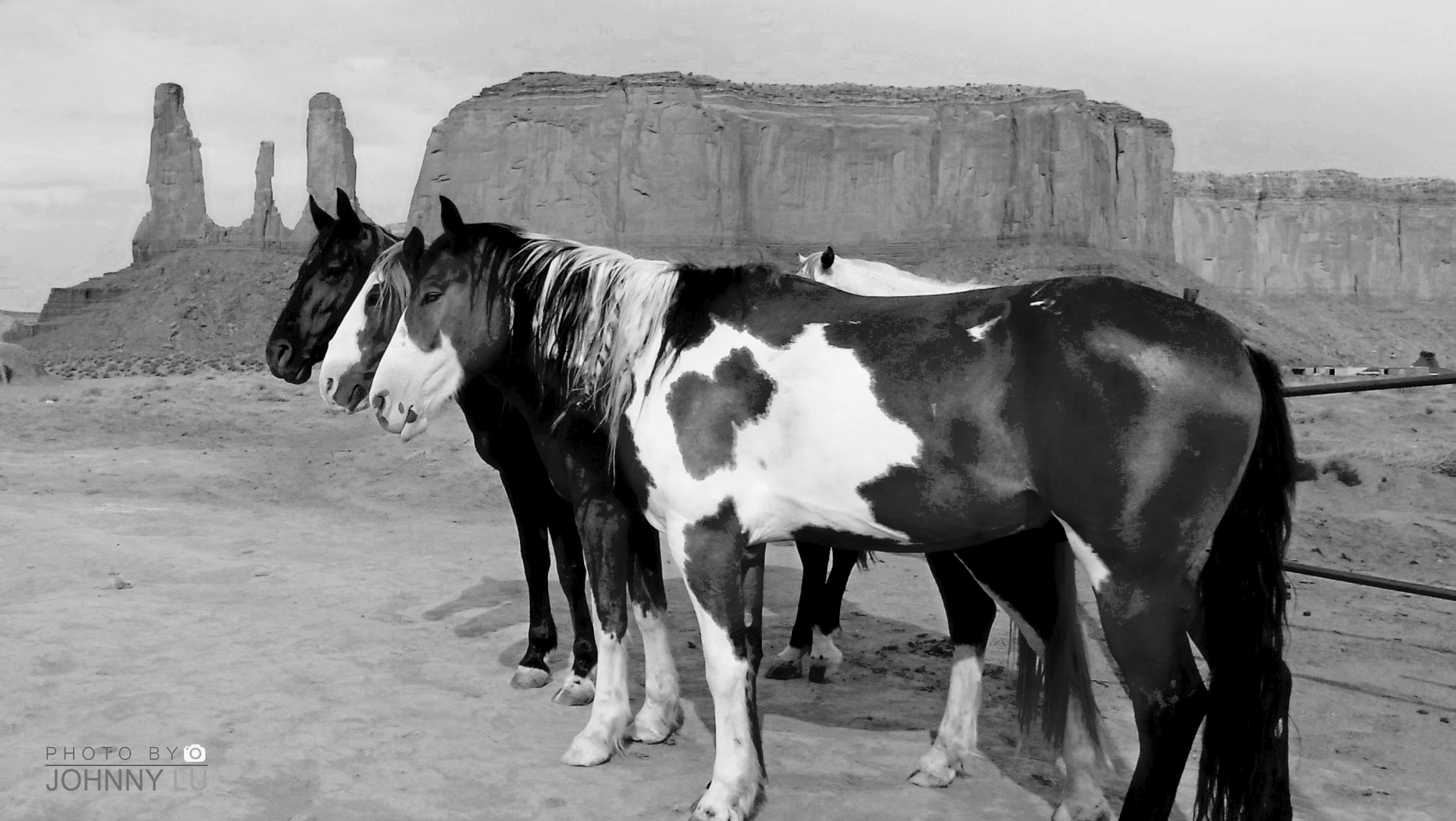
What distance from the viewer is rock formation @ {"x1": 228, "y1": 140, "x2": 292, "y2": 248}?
8244 cm

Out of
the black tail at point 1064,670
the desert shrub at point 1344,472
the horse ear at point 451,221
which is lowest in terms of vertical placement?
the desert shrub at point 1344,472

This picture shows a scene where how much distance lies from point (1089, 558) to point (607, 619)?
204 cm

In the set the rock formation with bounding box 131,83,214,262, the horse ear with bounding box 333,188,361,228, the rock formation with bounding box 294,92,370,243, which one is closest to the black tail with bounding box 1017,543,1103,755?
the horse ear with bounding box 333,188,361,228

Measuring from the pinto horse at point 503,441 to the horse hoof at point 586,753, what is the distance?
740 mm

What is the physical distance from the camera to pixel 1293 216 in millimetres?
103625

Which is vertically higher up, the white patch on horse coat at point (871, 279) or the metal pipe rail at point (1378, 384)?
the white patch on horse coat at point (871, 279)

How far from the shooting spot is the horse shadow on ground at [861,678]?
4.20 metres

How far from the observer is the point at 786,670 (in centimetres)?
536

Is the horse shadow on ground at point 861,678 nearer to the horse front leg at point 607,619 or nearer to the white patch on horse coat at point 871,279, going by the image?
the horse front leg at point 607,619

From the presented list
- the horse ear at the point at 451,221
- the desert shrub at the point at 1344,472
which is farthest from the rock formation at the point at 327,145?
the horse ear at the point at 451,221

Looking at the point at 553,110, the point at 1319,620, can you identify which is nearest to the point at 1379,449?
the point at 1319,620

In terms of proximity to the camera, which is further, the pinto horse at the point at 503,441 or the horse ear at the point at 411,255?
the pinto horse at the point at 503,441

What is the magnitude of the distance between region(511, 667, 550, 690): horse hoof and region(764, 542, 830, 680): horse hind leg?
1201 millimetres

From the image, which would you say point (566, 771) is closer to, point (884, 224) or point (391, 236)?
point (391, 236)
